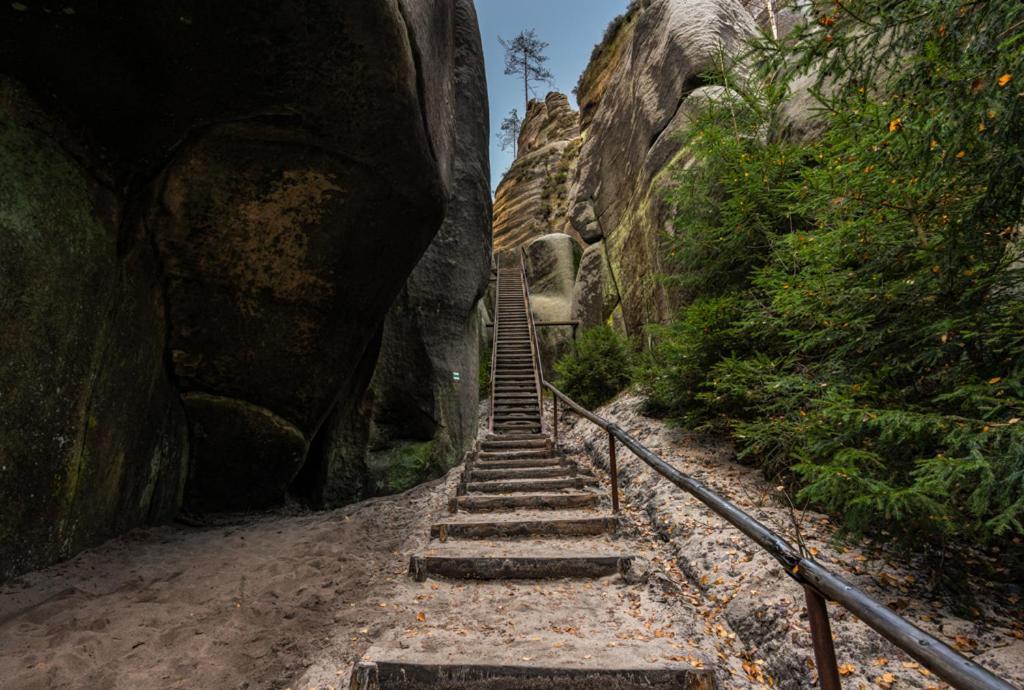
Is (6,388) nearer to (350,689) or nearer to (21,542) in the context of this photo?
(21,542)

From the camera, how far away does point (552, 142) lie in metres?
27.6

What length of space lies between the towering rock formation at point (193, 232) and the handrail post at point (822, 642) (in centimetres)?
418

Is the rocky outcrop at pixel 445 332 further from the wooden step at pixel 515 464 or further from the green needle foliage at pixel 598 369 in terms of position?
the green needle foliage at pixel 598 369

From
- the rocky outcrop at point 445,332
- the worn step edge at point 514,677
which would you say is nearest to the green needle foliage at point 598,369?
the rocky outcrop at point 445,332

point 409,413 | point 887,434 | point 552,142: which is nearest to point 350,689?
point 887,434

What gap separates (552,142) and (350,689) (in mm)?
29084

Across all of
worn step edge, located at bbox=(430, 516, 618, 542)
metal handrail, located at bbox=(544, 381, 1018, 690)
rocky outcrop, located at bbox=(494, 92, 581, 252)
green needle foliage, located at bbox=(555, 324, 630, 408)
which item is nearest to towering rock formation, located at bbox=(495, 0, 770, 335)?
green needle foliage, located at bbox=(555, 324, 630, 408)

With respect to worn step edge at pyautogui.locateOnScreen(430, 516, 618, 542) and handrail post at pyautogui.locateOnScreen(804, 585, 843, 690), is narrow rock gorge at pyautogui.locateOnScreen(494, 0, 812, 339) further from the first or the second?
handrail post at pyautogui.locateOnScreen(804, 585, 843, 690)

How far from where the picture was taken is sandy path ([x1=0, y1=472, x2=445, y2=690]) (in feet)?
7.89

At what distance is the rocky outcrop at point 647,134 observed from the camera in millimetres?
9383

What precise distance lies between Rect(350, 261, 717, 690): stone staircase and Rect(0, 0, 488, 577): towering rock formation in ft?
8.52

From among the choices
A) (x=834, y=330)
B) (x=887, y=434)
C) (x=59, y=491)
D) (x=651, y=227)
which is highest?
(x=651, y=227)

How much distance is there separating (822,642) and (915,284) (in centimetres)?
255

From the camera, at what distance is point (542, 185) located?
80.6 ft
